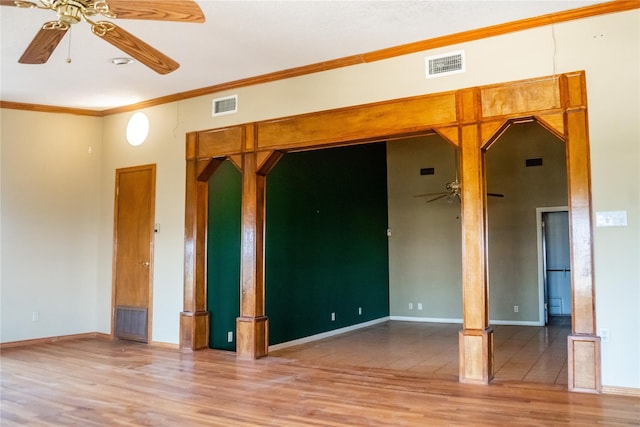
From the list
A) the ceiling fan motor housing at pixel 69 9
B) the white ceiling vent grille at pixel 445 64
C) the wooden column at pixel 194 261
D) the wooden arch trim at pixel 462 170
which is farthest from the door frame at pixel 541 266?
the ceiling fan motor housing at pixel 69 9

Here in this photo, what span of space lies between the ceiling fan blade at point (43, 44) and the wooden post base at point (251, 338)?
3272 mm

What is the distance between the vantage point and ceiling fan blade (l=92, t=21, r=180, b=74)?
3.21 meters

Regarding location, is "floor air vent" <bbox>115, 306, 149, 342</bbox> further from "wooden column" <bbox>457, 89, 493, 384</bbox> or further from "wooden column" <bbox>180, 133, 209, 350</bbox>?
"wooden column" <bbox>457, 89, 493, 384</bbox>

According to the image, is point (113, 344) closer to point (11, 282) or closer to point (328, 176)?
point (11, 282)

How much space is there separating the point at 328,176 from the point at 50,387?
4902 millimetres

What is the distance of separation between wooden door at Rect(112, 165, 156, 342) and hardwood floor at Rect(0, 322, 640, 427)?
112 centimetres

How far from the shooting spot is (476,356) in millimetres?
4457

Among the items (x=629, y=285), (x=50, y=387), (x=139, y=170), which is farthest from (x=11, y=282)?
(x=629, y=285)

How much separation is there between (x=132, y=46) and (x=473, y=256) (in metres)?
3.24

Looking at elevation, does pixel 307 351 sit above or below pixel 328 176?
below

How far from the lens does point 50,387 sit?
14.8ft

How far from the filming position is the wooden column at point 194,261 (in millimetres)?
6133

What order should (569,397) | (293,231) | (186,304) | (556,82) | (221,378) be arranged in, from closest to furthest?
(569,397), (556,82), (221,378), (186,304), (293,231)

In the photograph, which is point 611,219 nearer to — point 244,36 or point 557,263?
point 244,36
